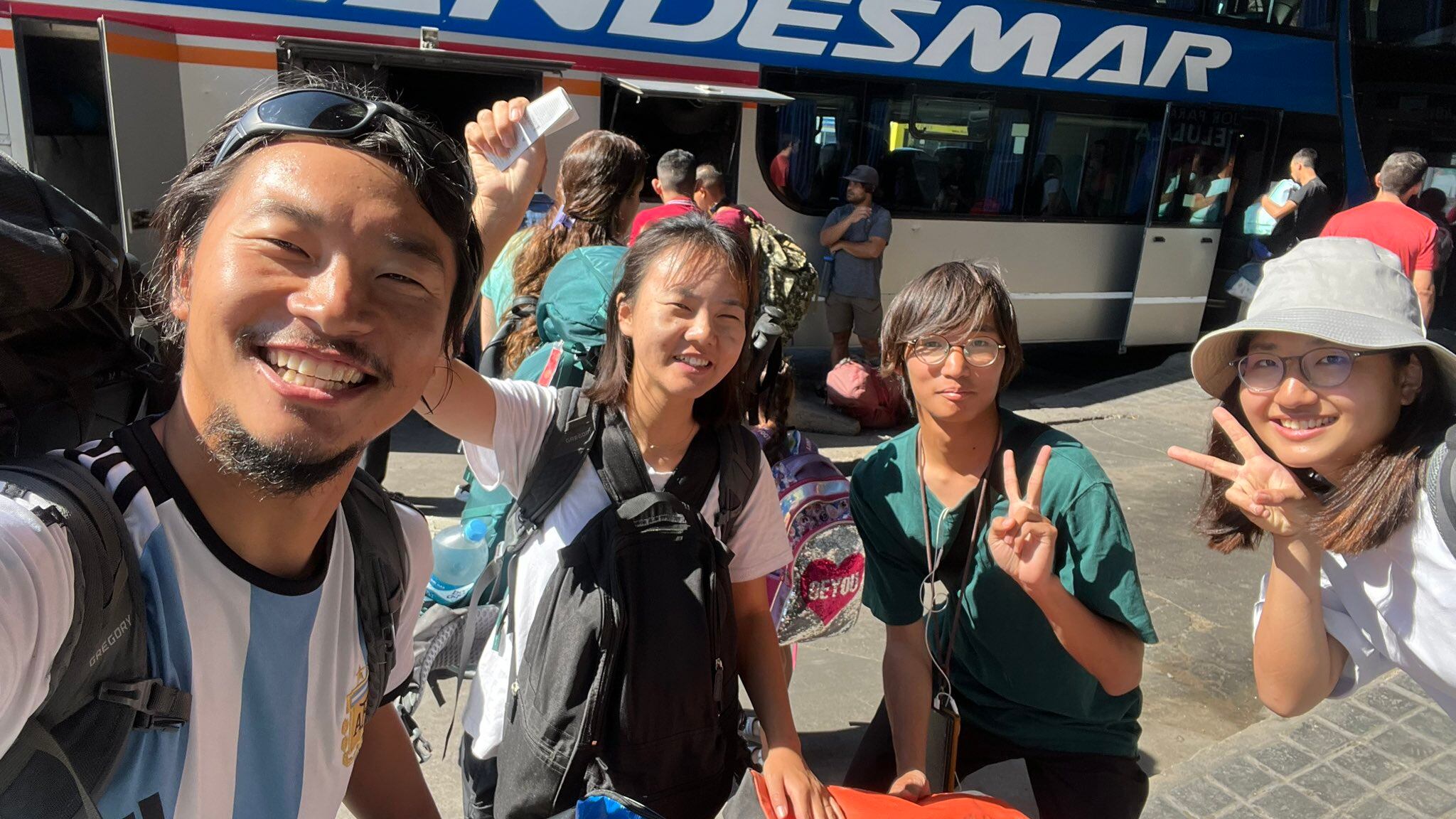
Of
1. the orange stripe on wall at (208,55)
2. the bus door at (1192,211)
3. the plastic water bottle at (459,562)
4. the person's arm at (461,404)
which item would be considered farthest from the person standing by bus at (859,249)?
the person's arm at (461,404)

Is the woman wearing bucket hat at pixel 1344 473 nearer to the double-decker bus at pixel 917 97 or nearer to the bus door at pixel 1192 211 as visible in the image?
the double-decker bus at pixel 917 97

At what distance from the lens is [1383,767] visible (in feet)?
10.3

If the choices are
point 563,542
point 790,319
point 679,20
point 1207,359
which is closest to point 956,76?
point 679,20

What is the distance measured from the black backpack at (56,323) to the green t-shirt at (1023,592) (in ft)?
5.03

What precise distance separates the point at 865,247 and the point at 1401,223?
143 inches

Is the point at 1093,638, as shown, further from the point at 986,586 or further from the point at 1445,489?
the point at 1445,489

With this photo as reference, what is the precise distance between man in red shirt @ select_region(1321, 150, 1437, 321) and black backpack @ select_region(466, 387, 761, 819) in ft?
20.6

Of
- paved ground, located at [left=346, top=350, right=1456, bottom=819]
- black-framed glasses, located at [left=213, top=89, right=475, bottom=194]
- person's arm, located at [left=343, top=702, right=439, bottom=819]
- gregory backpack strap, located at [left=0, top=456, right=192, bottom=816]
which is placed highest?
black-framed glasses, located at [left=213, top=89, right=475, bottom=194]

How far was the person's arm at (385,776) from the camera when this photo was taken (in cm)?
146

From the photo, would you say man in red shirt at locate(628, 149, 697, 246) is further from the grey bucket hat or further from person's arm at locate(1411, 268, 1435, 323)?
person's arm at locate(1411, 268, 1435, 323)

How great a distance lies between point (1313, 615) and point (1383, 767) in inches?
86.5

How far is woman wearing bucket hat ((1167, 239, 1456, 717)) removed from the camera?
4.83 ft

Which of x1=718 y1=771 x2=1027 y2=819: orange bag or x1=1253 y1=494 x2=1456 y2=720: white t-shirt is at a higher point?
x1=1253 y1=494 x2=1456 y2=720: white t-shirt

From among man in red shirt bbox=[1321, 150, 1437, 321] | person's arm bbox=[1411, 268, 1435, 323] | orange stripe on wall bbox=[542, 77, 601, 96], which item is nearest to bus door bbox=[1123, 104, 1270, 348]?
man in red shirt bbox=[1321, 150, 1437, 321]
